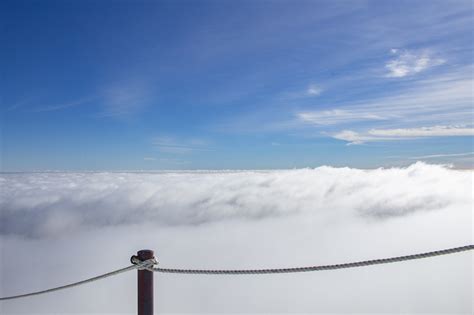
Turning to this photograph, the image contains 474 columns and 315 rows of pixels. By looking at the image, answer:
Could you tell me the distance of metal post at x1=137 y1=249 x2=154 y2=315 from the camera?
9.73 feet

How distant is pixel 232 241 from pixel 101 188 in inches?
2687

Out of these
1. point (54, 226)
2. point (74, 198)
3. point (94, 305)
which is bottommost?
point (94, 305)

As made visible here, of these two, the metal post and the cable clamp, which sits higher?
the cable clamp

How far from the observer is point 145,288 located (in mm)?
2994

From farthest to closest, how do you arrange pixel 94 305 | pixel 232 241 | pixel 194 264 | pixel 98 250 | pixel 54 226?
pixel 54 226 < pixel 232 241 < pixel 98 250 < pixel 194 264 < pixel 94 305

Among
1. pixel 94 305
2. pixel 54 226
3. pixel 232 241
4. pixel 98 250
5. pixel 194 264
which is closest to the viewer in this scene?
pixel 94 305

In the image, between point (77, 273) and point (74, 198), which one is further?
point (74, 198)

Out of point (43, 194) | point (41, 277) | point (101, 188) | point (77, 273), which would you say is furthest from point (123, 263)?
point (43, 194)

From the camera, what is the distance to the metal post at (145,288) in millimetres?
2965

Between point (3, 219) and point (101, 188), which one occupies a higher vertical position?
point (101, 188)

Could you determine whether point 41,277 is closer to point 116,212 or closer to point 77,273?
point 77,273

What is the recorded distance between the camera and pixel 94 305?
8912 centimetres

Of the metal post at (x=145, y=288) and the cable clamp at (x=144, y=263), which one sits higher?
the cable clamp at (x=144, y=263)

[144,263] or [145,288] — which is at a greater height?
[144,263]
